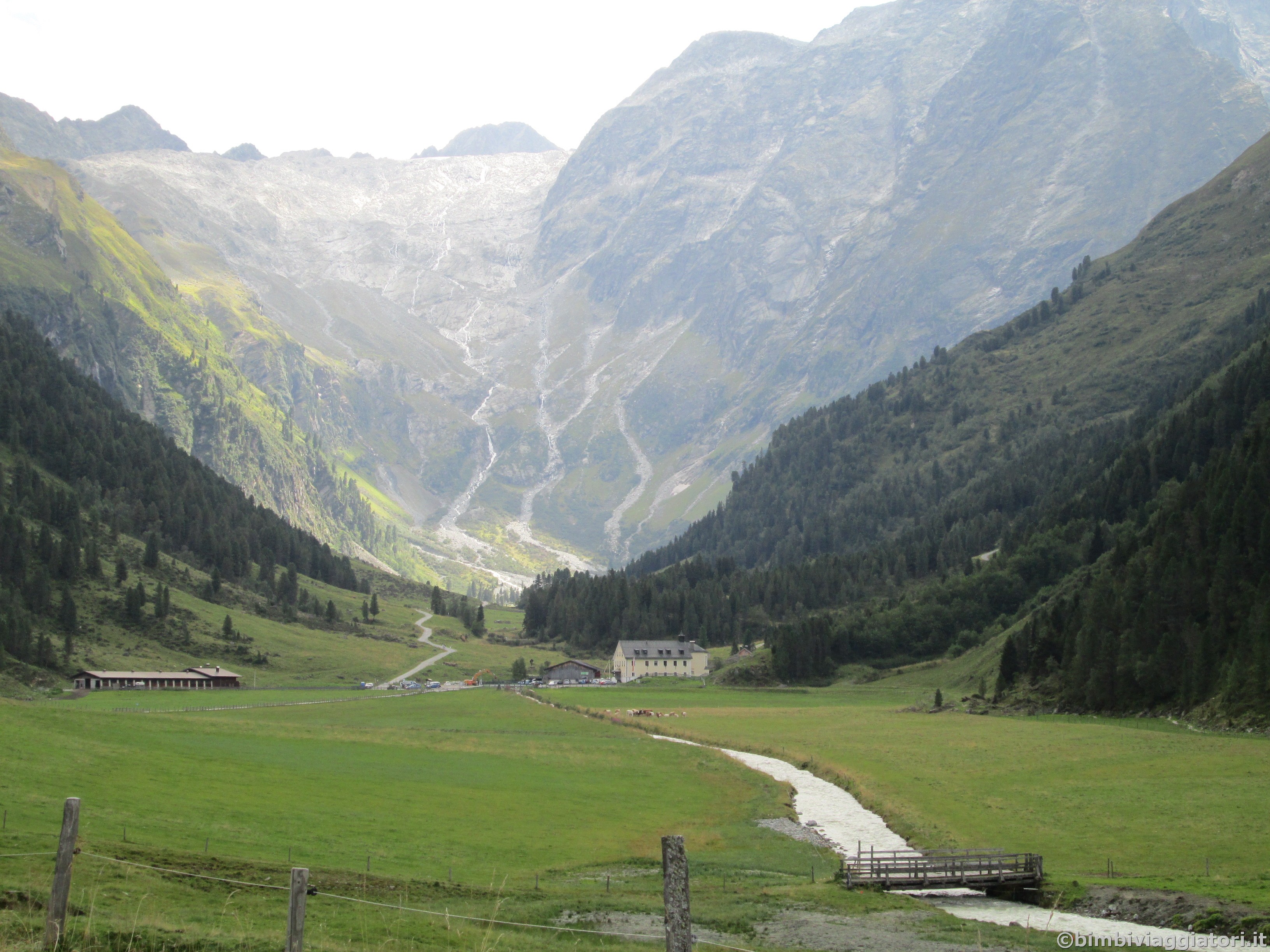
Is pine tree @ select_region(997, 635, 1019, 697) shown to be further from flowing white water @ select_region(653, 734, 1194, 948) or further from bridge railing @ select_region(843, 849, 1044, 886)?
bridge railing @ select_region(843, 849, 1044, 886)

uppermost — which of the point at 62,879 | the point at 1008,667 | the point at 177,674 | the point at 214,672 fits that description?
the point at 1008,667

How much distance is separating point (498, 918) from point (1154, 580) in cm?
10068

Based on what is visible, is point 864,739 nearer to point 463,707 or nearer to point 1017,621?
point 463,707

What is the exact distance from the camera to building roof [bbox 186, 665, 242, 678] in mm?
174000

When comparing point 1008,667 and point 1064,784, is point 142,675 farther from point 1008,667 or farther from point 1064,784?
point 1064,784

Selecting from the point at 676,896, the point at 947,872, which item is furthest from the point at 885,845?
the point at 676,896

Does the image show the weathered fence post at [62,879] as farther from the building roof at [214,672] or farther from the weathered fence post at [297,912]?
the building roof at [214,672]

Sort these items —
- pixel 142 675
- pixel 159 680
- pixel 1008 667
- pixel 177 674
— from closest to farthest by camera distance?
Result: 1. pixel 1008 667
2. pixel 142 675
3. pixel 159 680
4. pixel 177 674

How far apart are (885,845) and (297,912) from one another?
44346 mm

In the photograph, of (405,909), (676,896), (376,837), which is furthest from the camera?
(376,837)

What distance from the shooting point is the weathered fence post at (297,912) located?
20734 mm

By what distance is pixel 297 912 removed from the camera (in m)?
21.2

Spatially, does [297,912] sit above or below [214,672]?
below

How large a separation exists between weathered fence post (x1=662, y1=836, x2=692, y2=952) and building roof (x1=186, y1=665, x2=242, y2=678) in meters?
170
